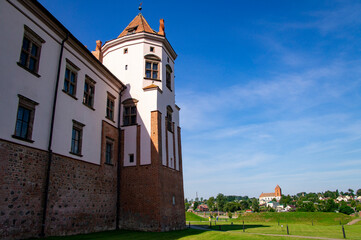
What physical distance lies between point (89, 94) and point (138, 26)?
38.5 ft

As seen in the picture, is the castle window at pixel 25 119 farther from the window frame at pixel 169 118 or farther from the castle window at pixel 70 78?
the window frame at pixel 169 118

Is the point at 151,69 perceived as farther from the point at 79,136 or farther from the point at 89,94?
the point at 79,136

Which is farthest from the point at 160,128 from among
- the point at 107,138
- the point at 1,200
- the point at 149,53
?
the point at 1,200

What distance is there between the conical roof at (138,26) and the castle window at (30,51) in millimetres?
12745

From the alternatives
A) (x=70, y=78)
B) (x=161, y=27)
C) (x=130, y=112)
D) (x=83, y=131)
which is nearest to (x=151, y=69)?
(x=130, y=112)

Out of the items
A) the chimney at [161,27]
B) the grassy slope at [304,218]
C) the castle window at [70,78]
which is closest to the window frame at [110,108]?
the castle window at [70,78]

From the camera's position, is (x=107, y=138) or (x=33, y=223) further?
(x=107, y=138)

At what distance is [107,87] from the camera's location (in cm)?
2097

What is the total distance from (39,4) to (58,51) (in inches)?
107

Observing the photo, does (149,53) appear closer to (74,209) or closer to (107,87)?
(107,87)

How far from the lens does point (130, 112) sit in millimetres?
22406

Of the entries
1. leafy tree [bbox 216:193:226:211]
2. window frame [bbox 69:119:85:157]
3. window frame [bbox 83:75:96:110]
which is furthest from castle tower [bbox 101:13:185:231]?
leafy tree [bbox 216:193:226:211]

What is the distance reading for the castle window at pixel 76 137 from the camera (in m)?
16.2

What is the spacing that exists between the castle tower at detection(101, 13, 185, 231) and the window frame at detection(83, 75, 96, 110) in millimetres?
4038
